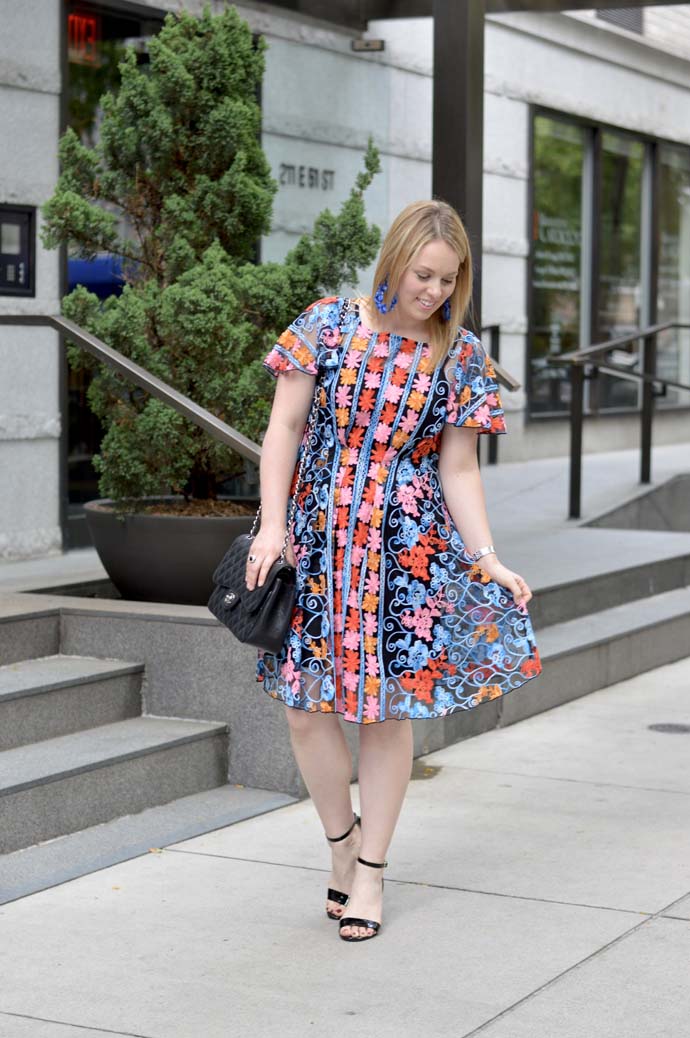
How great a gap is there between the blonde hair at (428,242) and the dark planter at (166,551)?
1.98 meters

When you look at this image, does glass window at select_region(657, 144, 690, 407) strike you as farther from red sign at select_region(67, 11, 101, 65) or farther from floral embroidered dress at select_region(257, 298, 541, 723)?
floral embroidered dress at select_region(257, 298, 541, 723)

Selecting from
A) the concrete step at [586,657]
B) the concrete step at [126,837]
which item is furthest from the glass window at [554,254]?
the concrete step at [126,837]

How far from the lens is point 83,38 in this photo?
358 inches

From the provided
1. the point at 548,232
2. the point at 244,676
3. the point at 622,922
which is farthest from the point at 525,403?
the point at 622,922

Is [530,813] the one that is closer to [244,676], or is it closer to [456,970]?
[244,676]

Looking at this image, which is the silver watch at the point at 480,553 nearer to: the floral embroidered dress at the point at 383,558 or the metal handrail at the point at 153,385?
the floral embroidered dress at the point at 383,558

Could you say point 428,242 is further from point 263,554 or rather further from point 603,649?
point 603,649

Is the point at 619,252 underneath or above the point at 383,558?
above

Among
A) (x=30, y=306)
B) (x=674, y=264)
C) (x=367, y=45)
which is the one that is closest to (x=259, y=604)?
(x=30, y=306)

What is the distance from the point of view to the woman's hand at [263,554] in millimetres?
4043

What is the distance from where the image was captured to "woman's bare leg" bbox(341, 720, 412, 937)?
4.21m

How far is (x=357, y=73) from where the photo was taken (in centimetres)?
1166

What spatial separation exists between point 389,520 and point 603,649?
3511 mm

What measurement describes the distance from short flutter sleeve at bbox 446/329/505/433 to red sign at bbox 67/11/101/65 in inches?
215
